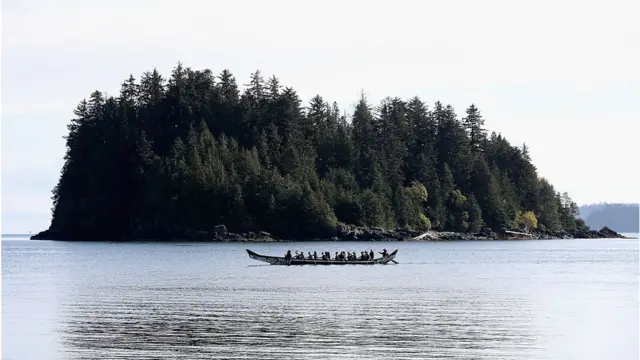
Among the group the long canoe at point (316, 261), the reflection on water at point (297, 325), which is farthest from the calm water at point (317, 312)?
the long canoe at point (316, 261)

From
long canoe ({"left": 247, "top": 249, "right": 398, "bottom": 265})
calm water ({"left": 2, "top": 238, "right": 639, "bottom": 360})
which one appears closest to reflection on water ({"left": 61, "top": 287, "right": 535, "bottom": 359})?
calm water ({"left": 2, "top": 238, "right": 639, "bottom": 360})

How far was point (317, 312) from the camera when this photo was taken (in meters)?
59.6

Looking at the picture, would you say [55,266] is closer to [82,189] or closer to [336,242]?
[336,242]

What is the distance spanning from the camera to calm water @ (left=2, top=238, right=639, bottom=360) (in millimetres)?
46000

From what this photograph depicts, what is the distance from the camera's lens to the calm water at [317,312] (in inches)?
1811

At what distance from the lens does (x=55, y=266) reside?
108m

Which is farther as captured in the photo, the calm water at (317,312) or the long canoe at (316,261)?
the long canoe at (316,261)

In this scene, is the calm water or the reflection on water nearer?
the reflection on water

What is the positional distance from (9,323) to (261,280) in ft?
107

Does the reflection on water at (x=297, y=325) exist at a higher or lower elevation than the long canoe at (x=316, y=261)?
lower

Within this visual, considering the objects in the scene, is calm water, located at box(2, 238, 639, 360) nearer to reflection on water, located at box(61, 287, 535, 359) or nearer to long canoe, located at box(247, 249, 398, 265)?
reflection on water, located at box(61, 287, 535, 359)

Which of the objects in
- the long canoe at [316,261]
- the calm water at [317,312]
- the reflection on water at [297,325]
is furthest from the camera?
the long canoe at [316,261]

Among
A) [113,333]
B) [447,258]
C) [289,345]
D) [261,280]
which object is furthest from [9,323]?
[447,258]

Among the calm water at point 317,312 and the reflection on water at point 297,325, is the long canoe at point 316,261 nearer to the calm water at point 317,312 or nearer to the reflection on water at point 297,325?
the calm water at point 317,312
